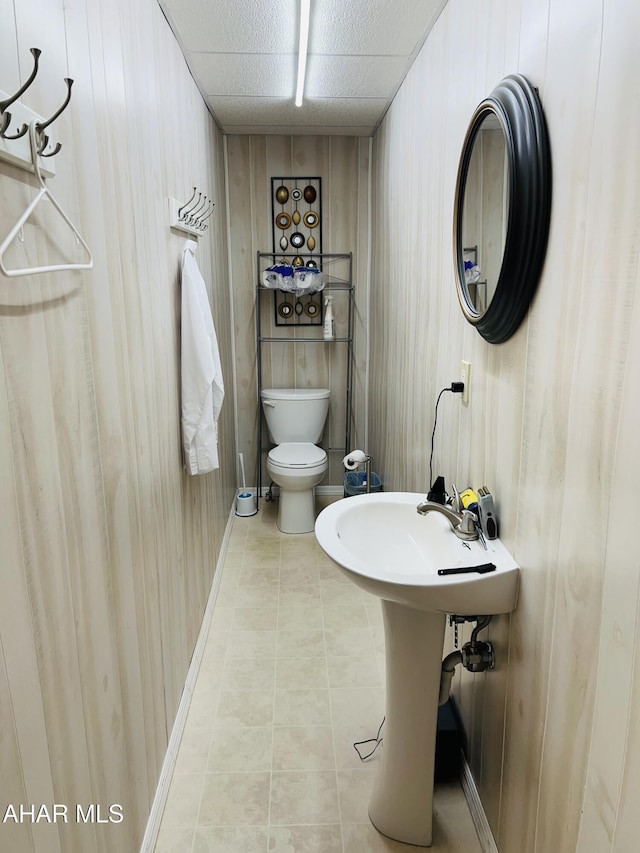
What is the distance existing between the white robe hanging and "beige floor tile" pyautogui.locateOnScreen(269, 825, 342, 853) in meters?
1.17

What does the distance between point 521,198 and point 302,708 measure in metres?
1.85

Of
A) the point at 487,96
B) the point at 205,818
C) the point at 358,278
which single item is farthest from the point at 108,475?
the point at 358,278

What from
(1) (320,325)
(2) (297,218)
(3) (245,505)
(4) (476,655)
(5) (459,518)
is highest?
(2) (297,218)

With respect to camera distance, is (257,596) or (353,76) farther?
(257,596)

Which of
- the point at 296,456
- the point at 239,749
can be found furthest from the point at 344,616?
the point at 296,456

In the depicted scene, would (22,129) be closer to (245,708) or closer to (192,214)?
(192,214)

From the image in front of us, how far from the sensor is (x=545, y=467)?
122 centimetres

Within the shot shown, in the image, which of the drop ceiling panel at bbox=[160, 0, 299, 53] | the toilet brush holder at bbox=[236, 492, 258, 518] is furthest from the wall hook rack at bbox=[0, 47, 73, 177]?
the toilet brush holder at bbox=[236, 492, 258, 518]

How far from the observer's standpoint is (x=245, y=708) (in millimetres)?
2172

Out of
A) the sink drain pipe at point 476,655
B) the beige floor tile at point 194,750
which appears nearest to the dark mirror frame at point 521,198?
the sink drain pipe at point 476,655

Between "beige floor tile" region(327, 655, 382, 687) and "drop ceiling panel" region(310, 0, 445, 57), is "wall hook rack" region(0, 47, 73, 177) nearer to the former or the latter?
"drop ceiling panel" region(310, 0, 445, 57)

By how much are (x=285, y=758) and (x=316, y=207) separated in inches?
123

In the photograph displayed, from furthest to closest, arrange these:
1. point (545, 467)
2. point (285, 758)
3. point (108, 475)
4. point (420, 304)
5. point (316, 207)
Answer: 1. point (316, 207)
2. point (420, 304)
3. point (285, 758)
4. point (108, 475)
5. point (545, 467)

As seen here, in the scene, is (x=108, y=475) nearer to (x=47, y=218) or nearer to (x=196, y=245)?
(x=47, y=218)
